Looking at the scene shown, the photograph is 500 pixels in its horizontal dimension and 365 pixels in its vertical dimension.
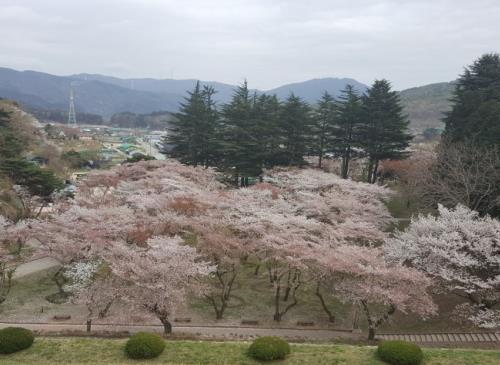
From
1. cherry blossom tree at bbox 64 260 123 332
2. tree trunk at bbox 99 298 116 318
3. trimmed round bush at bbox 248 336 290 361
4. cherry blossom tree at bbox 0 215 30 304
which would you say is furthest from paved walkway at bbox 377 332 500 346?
cherry blossom tree at bbox 0 215 30 304

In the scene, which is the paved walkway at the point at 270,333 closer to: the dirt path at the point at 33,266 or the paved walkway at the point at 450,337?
the paved walkway at the point at 450,337

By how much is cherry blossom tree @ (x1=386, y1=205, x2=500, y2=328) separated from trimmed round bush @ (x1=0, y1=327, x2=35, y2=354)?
13.2 meters

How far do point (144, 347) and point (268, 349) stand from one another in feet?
11.9

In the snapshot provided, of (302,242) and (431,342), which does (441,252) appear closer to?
(431,342)

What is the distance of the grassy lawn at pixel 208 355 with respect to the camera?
41.5ft

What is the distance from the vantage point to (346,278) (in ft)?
52.1

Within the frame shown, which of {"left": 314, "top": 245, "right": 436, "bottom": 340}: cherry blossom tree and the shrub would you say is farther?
{"left": 314, "top": 245, "right": 436, "bottom": 340}: cherry blossom tree

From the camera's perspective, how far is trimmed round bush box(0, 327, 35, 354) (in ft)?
44.1

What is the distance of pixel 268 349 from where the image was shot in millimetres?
12773

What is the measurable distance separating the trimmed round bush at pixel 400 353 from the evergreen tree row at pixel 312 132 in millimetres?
24640

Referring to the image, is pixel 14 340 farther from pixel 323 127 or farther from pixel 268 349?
pixel 323 127

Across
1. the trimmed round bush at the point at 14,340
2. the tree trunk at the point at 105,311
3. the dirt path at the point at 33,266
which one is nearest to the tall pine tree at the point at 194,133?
the dirt path at the point at 33,266

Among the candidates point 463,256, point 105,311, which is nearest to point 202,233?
point 105,311

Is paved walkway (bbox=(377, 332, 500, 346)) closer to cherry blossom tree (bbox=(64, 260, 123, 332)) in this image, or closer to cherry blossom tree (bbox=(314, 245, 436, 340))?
cherry blossom tree (bbox=(314, 245, 436, 340))
